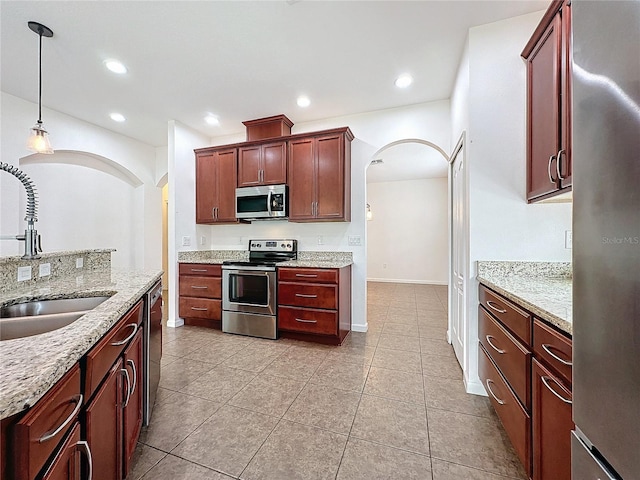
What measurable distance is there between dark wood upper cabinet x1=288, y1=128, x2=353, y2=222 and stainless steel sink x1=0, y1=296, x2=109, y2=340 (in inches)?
90.1

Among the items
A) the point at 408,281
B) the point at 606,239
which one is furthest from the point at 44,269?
the point at 408,281

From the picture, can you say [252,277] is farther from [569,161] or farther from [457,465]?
[569,161]

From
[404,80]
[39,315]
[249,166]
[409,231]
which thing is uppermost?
[404,80]

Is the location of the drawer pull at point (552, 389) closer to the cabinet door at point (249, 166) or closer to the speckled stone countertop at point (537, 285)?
the speckled stone countertop at point (537, 285)

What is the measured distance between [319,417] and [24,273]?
205 cm

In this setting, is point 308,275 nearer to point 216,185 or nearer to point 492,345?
point 492,345

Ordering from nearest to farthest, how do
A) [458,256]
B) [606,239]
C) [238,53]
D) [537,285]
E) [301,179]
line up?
[606,239] → [537,285] → [238,53] → [458,256] → [301,179]

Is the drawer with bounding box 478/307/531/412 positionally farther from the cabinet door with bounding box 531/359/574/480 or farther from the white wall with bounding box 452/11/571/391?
the white wall with bounding box 452/11/571/391

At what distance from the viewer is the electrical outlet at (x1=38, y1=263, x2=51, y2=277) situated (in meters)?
1.75

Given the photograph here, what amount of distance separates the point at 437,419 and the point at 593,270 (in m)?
1.57

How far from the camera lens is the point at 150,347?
171cm

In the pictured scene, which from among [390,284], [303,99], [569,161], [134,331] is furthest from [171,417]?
[390,284]

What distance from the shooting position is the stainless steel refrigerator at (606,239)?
21.4 inches

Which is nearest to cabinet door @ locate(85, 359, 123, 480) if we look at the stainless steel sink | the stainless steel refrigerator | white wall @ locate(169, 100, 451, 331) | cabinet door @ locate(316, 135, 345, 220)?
the stainless steel sink
